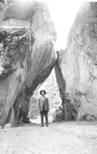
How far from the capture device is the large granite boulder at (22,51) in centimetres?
1130

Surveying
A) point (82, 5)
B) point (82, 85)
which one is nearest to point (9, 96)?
point (82, 85)

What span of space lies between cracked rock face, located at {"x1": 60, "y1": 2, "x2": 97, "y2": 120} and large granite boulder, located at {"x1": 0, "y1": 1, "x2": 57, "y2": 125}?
101 inches

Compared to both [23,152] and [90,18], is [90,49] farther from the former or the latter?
[23,152]

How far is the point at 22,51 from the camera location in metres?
12.1

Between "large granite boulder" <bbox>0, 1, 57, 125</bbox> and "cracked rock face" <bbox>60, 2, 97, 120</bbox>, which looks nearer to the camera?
"large granite boulder" <bbox>0, 1, 57, 125</bbox>

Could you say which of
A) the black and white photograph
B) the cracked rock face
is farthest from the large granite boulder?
the cracked rock face

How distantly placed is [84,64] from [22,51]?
15.0ft

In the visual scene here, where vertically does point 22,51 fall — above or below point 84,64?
above

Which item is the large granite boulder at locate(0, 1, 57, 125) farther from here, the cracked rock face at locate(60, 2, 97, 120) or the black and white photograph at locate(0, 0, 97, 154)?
the cracked rock face at locate(60, 2, 97, 120)

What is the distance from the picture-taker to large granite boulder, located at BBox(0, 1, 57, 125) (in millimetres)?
11305

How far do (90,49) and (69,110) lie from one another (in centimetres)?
739

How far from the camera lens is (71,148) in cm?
501

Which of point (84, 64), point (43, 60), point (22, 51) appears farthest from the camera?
point (43, 60)

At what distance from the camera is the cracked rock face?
11.9 m
